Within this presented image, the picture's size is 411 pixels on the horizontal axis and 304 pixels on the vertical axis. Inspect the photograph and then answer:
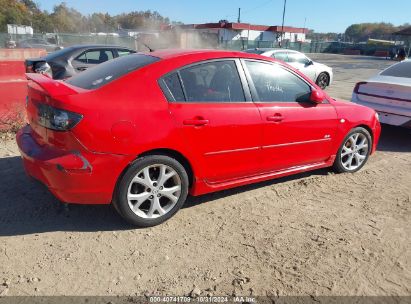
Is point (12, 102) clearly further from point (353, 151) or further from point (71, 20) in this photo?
point (71, 20)

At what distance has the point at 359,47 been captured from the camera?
6116 cm

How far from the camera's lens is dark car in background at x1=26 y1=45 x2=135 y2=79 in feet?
26.8

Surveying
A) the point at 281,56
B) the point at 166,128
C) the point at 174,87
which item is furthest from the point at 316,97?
the point at 281,56

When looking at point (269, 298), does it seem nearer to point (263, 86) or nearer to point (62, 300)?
point (62, 300)

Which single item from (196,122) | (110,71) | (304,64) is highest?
(110,71)

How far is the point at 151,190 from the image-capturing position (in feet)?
11.1

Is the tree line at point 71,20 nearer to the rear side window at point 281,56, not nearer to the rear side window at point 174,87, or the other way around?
the rear side window at point 281,56

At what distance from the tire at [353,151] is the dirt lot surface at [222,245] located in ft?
1.64

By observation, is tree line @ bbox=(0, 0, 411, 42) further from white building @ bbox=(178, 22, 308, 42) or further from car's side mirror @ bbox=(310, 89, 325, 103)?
car's side mirror @ bbox=(310, 89, 325, 103)

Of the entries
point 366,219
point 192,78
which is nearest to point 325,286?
point 366,219

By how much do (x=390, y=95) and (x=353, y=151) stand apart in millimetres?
2139

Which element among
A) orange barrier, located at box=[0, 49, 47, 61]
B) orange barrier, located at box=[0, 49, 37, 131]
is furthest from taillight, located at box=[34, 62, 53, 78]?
orange barrier, located at box=[0, 49, 47, 61]

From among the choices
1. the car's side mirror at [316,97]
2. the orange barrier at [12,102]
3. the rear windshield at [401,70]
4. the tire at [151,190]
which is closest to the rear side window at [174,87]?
the tire at [151,190]

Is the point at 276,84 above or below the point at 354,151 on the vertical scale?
above
